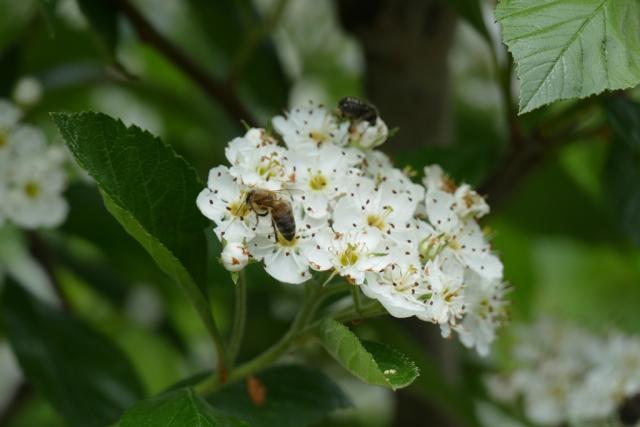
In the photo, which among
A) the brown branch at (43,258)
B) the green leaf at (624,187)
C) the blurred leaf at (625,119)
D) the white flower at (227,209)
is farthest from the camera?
the brown branch at (43,258)

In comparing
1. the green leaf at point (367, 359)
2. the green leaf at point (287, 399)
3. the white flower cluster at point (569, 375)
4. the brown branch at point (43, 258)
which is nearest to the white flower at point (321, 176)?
the green leaf at point (367, 359)

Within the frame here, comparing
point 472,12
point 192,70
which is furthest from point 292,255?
point 192,70

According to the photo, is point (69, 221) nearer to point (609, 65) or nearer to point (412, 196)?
point (412, 196)

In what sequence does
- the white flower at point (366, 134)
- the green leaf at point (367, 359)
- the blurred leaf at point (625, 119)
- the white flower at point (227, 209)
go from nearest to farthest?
the green leaf at point (367, 359) < the white flower at point (227, 209) < the white flower at point (366, 134) < the blurred leaf at point (625, 119)

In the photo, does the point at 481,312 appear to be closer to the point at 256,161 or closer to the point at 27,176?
the point at 256,161

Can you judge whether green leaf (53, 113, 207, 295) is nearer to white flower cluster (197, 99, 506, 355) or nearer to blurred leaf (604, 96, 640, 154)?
white flower cluster (197, 99, 506, 355)

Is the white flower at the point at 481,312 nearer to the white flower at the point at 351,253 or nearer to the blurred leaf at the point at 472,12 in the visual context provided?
the white flower at the point at 351,253
